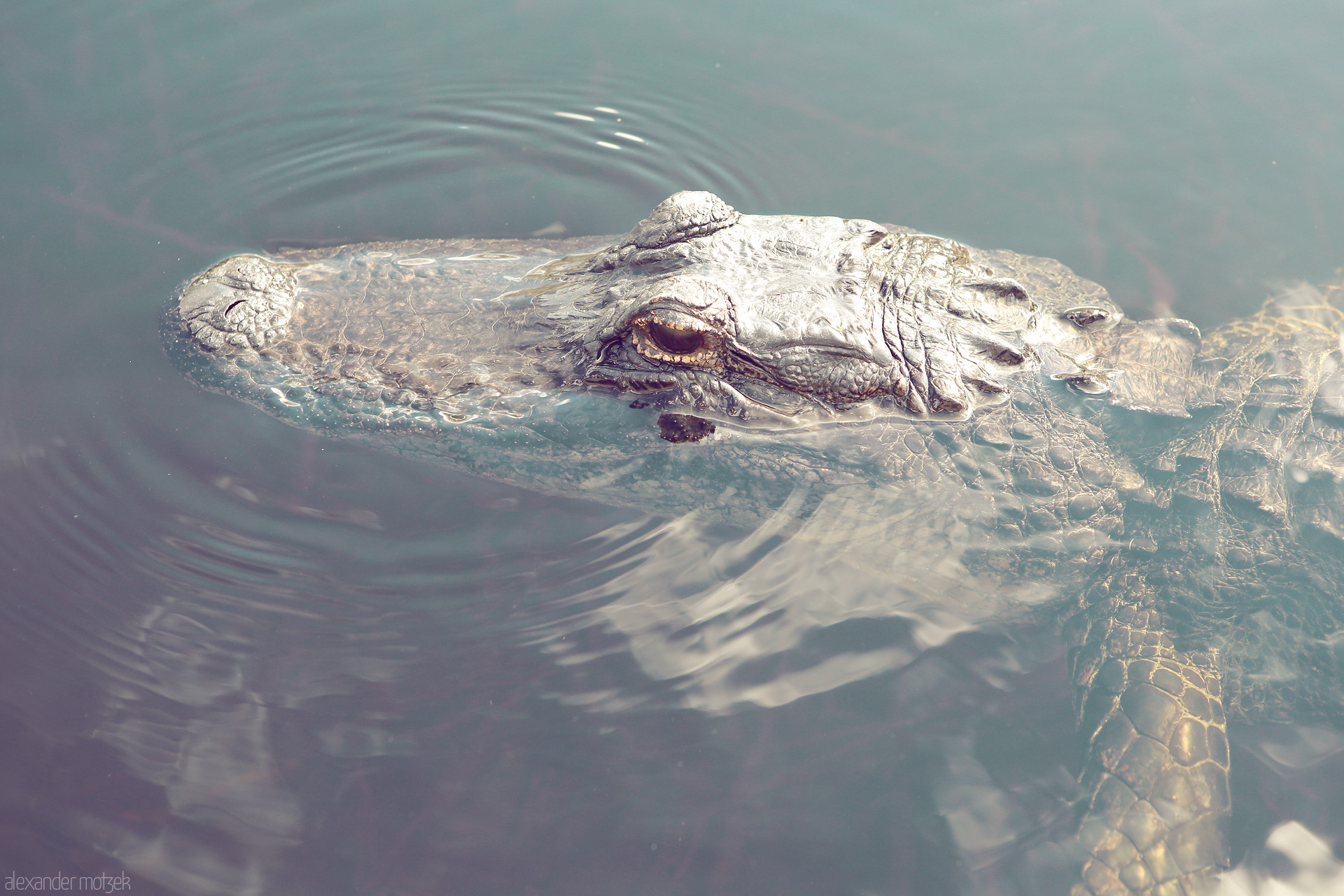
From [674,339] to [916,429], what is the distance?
103 centimetres

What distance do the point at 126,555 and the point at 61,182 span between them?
2731 millimetres

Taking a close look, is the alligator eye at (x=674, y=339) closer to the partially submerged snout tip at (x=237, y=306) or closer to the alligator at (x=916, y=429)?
the alligator at (x=916, y=429)

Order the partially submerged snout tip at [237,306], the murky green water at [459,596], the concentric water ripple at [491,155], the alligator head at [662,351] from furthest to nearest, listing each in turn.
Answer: the concentric water ripple at [491,155]
the partially submerged snout tip at [237,306]
the alligator head at [662,351]
the murky green water at [459,596]

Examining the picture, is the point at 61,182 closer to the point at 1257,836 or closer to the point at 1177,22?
the point at 1257,836

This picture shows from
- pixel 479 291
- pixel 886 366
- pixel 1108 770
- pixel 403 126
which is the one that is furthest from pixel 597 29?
pixel 1108 770

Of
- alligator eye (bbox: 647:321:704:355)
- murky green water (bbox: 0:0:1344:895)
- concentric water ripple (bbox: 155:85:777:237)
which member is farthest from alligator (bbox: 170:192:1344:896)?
concentric water ripple (bbox: 155:85:777:237)

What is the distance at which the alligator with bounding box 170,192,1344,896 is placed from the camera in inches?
111

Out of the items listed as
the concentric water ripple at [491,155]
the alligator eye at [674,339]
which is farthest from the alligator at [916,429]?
the concentric water ripple at [491,155]

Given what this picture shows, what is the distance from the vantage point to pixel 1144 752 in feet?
9.04

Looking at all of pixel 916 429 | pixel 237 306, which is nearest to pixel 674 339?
pixel 916 429

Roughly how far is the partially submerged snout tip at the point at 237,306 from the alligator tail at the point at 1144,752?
3.65 m

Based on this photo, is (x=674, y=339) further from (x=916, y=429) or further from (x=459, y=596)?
(x=459, y=596)

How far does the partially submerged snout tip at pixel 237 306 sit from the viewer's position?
10.6ft

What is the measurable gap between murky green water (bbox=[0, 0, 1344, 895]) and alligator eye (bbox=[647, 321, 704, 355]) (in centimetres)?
75
